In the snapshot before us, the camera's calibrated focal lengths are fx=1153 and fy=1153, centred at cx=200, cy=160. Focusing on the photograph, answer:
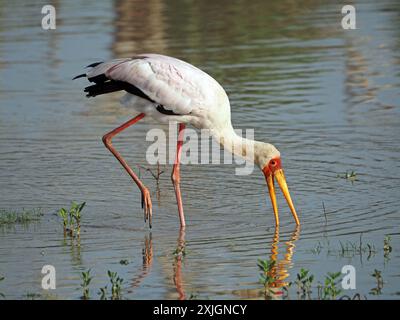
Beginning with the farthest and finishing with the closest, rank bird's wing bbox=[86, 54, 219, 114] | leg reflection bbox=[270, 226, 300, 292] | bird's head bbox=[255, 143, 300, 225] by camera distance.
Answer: bird's wing bbox=[86, 54, 219, 114], bird's head bbox=[255, 143, 300, 225], leg reflection bbox=[270, 226, 300, 292]

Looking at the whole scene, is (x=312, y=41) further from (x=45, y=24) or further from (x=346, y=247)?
(x=346, y=247)

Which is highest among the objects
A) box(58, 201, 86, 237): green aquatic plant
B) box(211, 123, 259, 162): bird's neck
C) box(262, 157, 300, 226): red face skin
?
box(211, 123, 259, 162): bird's neck

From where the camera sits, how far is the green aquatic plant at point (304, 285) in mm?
7035

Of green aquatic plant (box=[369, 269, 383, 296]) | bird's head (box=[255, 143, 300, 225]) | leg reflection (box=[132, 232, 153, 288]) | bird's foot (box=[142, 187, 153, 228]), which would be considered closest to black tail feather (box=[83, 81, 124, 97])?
bird's foot (box=[142, 187, 153, 228])

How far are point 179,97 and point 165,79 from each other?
0.21 metres

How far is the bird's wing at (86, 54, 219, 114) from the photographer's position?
373 inches

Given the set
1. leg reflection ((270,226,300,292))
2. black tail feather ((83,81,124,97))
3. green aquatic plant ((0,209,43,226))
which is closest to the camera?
leg reflection ((270,226,300,292))

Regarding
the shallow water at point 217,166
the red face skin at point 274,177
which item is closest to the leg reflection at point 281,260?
the shallow water at point 217,166

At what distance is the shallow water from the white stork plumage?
388mm

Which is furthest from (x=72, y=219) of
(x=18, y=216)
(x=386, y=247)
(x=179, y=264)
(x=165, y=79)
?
(x=386, y=247)

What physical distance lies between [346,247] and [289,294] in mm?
1123

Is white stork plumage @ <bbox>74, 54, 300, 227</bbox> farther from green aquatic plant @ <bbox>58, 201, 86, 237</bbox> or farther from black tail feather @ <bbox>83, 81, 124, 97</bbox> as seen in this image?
green aquatic plant @ <bbox>58, 201, 86, 237</bbox>

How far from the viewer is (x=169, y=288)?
7.46m
